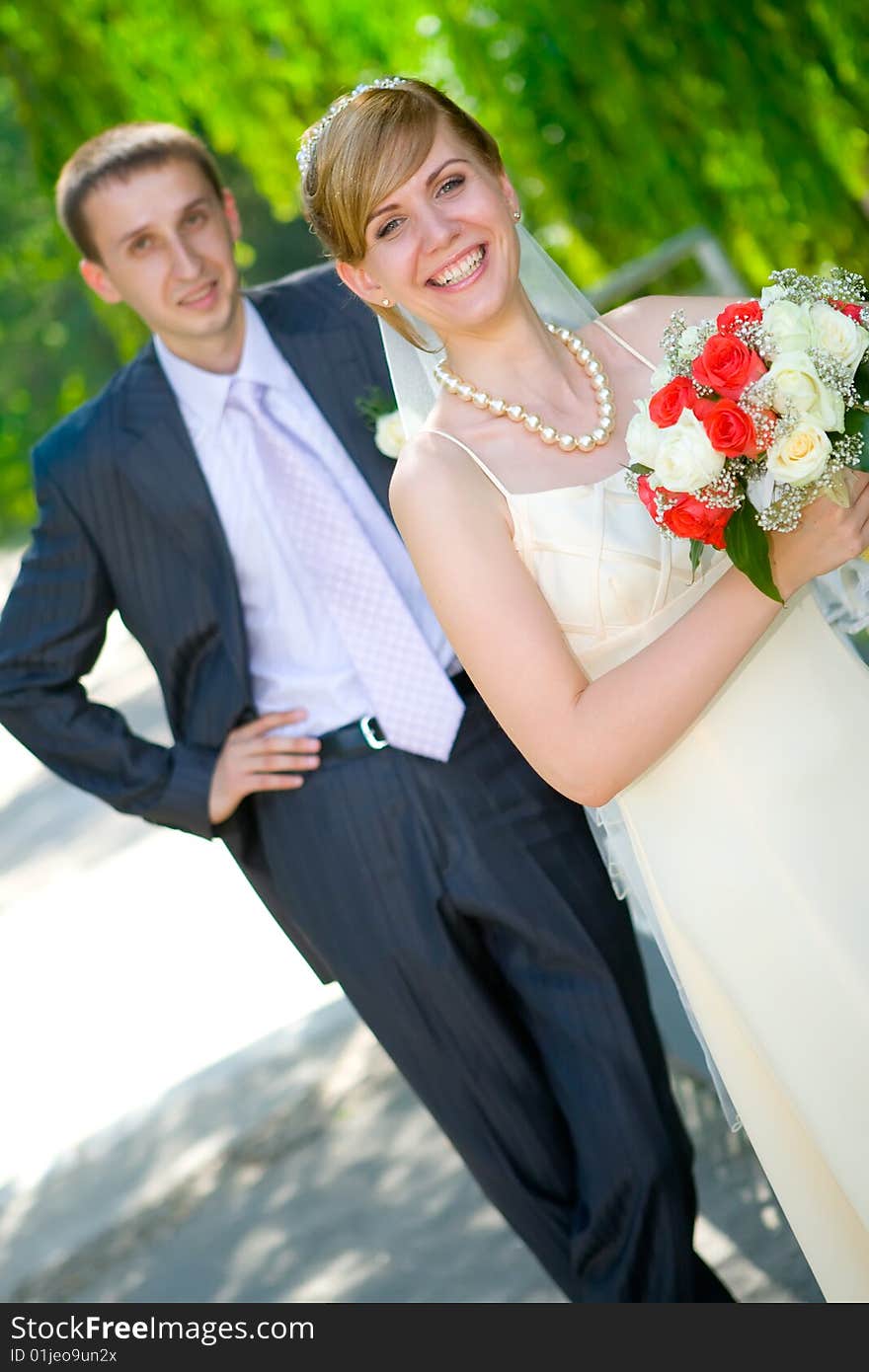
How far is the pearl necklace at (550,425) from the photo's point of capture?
2.60 metres

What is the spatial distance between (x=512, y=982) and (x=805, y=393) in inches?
59.4

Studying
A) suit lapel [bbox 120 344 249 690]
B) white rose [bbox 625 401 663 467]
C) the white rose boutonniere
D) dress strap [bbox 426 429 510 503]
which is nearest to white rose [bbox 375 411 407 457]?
the white rose boutonniere

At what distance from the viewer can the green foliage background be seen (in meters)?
4.71

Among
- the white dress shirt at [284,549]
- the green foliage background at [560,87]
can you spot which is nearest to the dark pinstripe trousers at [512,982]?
the white dress shirt at [284,549]

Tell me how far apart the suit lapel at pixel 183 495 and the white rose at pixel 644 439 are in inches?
45.4

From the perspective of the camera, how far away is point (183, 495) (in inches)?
128

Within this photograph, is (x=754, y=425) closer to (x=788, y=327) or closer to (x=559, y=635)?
(x=788, y=327)

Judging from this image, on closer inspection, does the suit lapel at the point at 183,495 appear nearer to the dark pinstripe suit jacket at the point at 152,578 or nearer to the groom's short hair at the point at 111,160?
the dark pinstripe suit jacket at the point at 152,578

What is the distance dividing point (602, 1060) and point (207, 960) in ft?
13.3

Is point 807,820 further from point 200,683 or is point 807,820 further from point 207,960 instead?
point 207,960

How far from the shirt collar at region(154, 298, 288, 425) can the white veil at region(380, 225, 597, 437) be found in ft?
1.57

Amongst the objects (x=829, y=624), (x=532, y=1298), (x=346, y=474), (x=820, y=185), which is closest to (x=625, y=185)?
(x=820, y=185)

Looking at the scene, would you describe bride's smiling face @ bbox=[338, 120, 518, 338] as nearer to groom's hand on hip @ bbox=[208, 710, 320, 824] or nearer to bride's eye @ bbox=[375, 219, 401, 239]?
bride's eye @ bbox=[375, 219, 401, 239]

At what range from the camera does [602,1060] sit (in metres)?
3.20
